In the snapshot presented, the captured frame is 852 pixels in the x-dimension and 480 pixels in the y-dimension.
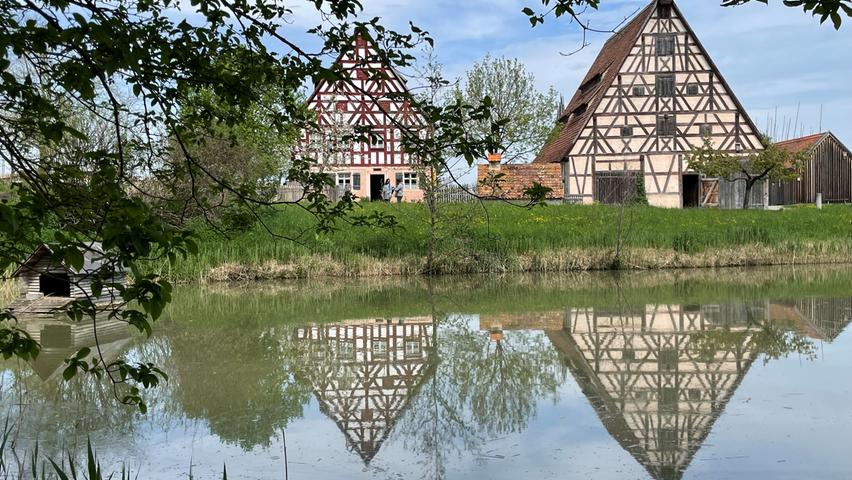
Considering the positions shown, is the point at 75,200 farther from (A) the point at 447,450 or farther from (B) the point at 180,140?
(A) the point at 447,450

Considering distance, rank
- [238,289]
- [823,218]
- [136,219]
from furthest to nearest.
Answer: [823,218], [238,289], [136,219]

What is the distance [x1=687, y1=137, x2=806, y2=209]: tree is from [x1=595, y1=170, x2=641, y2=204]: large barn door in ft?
7.14

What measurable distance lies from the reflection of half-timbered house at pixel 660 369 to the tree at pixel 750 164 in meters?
17.5

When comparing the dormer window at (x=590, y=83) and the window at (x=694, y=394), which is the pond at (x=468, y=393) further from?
the dormer window at (x=590, y=83)

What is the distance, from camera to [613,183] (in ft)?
103

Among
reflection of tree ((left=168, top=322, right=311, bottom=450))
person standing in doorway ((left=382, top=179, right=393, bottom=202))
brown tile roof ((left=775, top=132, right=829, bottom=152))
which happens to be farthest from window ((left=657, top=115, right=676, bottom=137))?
reflection of tree ((left=168, top=322, right=311, bottom=450))

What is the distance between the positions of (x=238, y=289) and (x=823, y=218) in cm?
1587

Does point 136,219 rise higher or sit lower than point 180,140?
lower

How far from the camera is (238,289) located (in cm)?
1609

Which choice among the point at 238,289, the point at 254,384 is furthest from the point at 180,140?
the point at 238,289

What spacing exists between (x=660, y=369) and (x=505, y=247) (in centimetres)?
1062

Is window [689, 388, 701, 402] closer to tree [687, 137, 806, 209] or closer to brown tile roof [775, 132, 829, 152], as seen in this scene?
tree [687, 137, 806, 209]

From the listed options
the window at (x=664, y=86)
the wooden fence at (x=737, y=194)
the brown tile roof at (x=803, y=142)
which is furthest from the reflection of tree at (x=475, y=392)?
the brown tile roof at (x=803, y=142)

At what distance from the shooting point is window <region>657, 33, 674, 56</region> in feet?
102
